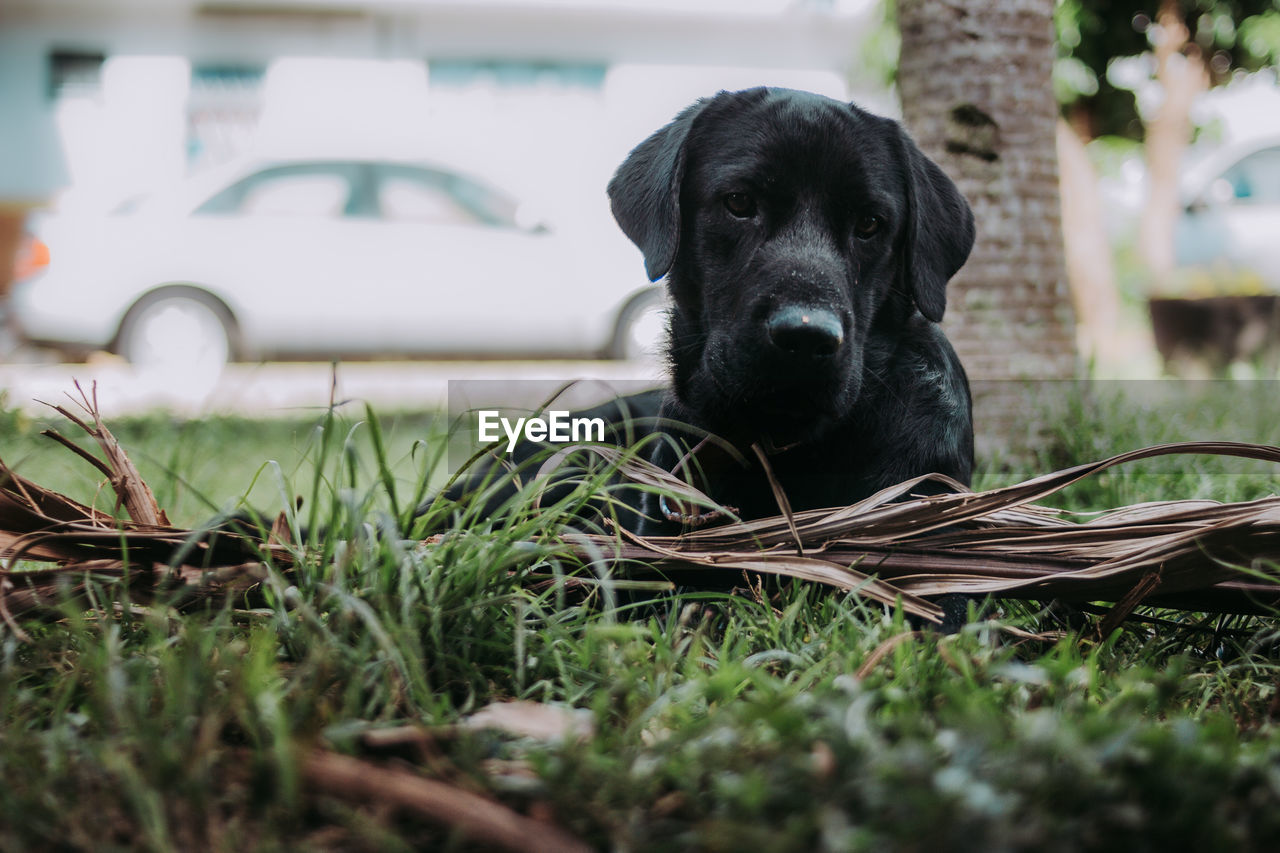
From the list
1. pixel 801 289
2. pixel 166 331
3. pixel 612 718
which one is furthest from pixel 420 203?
pixel 612 718

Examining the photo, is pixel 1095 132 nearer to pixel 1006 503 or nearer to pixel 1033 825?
pixel 1006 503

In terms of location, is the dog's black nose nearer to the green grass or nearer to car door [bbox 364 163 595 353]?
the green grass

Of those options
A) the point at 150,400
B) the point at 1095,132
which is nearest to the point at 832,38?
the point at 1095,132

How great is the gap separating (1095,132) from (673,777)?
44.5 ft

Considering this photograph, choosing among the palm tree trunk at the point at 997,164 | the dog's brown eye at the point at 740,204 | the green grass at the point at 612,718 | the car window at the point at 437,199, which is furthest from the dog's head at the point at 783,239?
the car window at the point at 437,199

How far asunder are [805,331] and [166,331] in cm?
854

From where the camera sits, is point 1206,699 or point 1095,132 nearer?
point 1206,699

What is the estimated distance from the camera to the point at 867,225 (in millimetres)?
2219

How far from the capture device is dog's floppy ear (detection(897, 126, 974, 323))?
2.29 m

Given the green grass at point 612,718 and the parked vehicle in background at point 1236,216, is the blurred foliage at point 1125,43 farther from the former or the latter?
the green grass at point 612,718

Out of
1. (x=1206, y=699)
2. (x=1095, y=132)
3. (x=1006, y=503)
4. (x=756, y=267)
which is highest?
(x=1095, y=132)

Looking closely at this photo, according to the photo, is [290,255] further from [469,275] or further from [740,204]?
[740,204]

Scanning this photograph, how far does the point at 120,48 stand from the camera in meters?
18.4

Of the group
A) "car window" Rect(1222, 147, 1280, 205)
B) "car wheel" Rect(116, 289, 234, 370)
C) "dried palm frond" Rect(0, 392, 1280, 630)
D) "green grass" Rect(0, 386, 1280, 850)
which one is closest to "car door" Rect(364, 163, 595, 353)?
"car wheel" Rect(116, 289, 234, 370)
